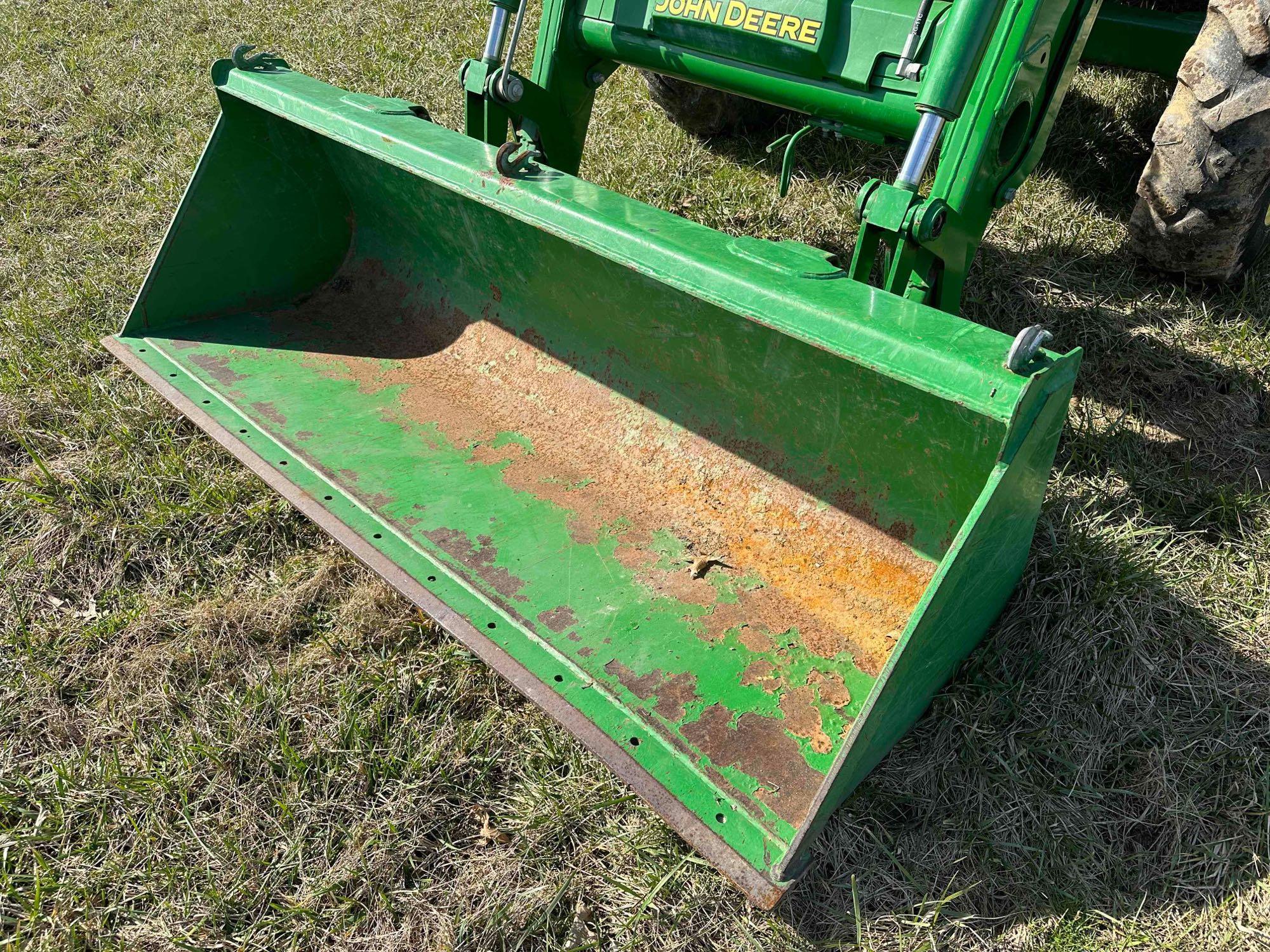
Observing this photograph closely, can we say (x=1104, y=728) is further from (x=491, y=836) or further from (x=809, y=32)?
(x=809, y=32)

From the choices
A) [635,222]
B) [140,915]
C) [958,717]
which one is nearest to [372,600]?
[140,915]

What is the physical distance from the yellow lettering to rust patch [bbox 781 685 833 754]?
1584 mm

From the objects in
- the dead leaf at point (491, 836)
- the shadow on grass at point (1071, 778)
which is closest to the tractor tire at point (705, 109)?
the shadow on grass at point (1071, 778)

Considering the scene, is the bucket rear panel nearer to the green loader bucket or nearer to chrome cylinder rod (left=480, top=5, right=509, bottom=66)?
the green loader bucket

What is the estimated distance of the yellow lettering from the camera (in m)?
2.30

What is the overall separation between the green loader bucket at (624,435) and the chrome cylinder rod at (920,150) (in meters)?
0.25

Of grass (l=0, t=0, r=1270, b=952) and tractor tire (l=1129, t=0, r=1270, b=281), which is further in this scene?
tractor tire (l=1129, t=0, r=1270, b=281)

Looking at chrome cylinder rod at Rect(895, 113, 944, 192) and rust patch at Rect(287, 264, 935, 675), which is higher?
chrome cylinder rod at Rect(895, 113, 944, 192)

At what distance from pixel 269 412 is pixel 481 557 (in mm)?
843

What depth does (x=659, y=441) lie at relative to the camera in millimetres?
2422

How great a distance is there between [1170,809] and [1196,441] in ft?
4.16

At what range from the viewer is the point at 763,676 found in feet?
6.31

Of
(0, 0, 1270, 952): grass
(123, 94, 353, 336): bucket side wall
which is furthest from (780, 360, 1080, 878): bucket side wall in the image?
(123, 94, 353, 336): bucket side wall

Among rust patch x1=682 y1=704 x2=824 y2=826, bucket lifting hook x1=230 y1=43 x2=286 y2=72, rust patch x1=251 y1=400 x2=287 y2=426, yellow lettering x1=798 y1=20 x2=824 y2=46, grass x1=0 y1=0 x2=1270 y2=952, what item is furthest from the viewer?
bucket lifting hook x1=230 y1=43 x2=286 y2=72
